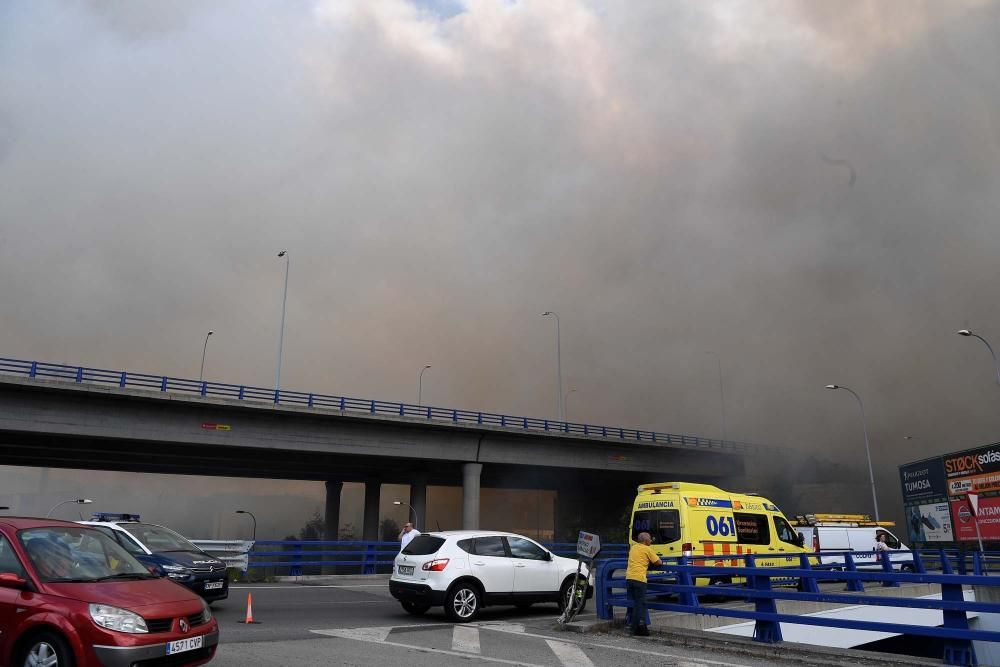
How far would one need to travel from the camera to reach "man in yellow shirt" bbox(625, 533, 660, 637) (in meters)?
10.7

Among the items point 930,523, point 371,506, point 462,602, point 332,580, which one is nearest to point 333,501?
point 371,506

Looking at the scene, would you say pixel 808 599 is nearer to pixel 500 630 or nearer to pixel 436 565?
pixel 500 630

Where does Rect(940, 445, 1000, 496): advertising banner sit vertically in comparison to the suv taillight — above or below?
above

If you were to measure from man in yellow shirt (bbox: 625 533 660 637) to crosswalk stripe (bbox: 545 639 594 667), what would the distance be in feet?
4.50

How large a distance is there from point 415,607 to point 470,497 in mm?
28308

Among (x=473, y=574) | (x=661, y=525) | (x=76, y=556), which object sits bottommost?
(x=473, y=574)

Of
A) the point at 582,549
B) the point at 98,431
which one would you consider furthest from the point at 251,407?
the point at 582,549

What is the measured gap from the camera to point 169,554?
41.7 feet

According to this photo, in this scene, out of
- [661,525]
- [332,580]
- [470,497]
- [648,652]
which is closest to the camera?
[648,652]

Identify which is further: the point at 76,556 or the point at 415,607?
the point at 415,607

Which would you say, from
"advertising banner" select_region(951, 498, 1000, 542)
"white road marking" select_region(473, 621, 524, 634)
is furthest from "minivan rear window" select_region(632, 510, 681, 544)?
"advertising banner" select_region(951, 498, 1000, 542)

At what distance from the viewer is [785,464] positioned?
188 ft

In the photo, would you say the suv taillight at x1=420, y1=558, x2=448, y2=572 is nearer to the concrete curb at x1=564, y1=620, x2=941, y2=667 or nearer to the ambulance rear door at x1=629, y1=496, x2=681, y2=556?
the concrete curb at x1=564, y1=620, x2=941, y2=667

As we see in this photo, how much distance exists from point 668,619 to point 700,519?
16.1 ft
